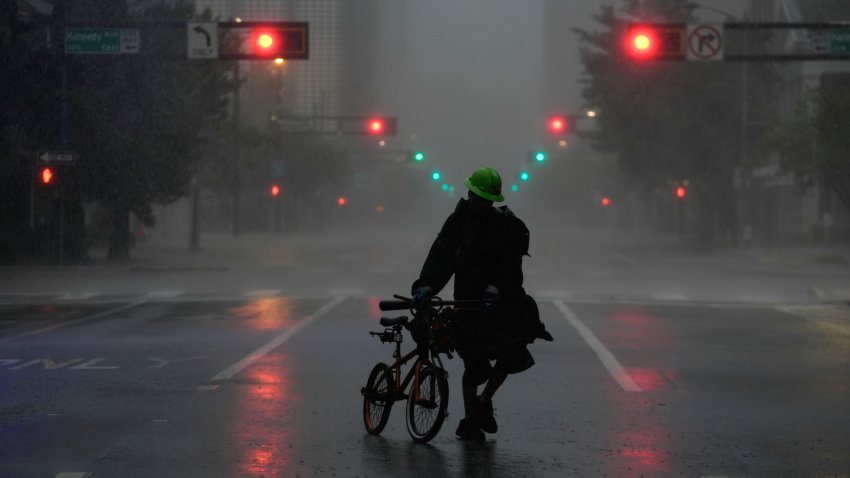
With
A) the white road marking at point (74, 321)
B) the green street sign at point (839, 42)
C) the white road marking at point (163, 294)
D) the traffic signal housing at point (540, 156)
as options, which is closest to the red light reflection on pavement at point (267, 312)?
the white road marking at point (74, 321)

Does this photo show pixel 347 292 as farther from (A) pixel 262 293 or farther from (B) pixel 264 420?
(B) pixel 264 420

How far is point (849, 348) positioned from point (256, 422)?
979cm

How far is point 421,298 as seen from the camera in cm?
935

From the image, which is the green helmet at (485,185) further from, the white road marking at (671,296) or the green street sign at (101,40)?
the green street sign at (101,40)

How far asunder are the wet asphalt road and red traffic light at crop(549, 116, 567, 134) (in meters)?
31.5

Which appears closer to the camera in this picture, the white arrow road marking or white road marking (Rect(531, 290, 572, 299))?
the white arrow road marking

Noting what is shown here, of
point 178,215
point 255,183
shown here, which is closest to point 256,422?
point 178,215

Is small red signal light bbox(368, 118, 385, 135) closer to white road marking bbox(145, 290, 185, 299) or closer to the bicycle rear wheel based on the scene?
white road marking bbox(145, 290, 185, 299)

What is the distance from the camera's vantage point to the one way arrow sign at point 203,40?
1289 inches

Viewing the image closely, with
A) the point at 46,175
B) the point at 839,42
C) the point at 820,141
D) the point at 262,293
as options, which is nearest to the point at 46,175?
the point at 46,175

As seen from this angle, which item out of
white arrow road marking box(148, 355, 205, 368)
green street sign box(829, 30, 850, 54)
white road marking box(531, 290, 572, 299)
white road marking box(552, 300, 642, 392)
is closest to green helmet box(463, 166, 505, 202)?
white road marking box(552, 300, 642, 392)

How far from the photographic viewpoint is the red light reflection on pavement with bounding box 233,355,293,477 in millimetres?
9109

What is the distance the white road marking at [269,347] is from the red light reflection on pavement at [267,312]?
0.31m

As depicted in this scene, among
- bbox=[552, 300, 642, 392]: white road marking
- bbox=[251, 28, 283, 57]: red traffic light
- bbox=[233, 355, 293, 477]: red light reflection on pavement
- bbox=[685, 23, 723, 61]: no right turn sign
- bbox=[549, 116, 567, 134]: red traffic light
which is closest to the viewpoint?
bbox=[233, 355, 293, 477]: red light reflection on pavement
